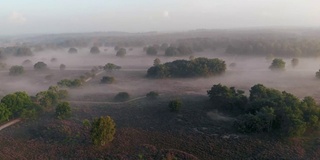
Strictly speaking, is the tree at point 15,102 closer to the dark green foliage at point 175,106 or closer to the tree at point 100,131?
the tree at point 100,131

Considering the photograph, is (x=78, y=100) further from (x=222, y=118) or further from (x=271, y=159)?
(x=271, y=159)

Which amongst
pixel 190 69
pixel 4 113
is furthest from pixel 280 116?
pixel 4 113

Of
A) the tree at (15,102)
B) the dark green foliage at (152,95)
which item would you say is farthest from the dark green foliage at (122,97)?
the tree at (15,102)

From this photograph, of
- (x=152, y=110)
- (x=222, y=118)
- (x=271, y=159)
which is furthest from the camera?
(x=152, y=110)

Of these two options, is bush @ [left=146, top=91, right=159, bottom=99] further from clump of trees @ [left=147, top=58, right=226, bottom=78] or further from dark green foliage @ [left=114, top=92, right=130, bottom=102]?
clump of trees @ [left=147, top=58, right=226, bottom=78]

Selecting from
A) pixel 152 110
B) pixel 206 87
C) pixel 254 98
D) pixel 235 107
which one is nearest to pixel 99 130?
pixel 152 110

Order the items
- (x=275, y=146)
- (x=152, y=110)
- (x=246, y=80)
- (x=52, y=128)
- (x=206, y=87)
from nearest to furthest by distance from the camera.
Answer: (x=275, y=146), (x=52, y=128), (x=152, y=110), (x=206, y=87), (x=246, y=80)
